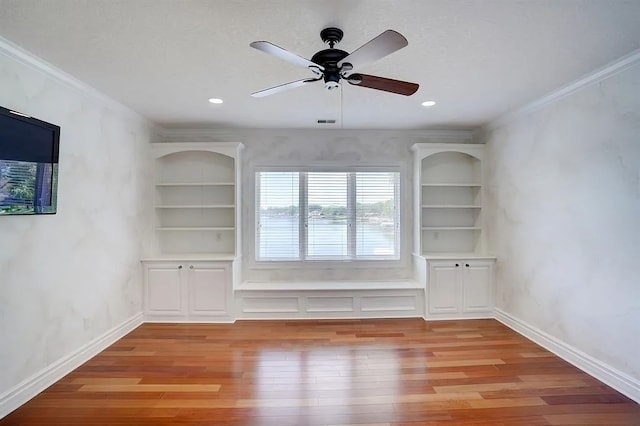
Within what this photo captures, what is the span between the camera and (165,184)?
4121 millimetres

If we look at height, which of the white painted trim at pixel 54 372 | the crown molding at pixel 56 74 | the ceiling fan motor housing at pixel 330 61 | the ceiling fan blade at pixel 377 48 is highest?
the crown molding at pixel 56 74

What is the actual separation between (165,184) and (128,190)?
20.4 inches

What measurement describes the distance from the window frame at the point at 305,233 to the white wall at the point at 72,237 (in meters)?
1.48

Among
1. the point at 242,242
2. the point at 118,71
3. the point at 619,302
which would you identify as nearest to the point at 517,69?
the point at 619,302

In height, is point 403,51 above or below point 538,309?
above

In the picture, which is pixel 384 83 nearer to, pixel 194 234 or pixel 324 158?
pixel 324 158

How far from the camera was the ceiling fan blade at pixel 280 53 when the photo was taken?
1.63 m

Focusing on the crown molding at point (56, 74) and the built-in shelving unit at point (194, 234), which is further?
the built-in shelving unit at point (194, 234)

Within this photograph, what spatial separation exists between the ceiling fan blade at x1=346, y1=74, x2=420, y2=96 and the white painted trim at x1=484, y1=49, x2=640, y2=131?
1719 mm

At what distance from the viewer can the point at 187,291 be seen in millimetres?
3893

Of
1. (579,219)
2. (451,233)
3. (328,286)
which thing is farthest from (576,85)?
(328,286)

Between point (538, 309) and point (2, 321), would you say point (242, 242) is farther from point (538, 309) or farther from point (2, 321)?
point (538, 309)

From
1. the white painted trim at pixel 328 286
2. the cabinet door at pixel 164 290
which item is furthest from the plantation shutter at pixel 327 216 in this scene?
the cabinet door at pixel 164 290

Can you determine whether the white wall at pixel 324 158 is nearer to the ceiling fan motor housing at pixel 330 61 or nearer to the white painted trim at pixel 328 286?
the white painted trim at pixel 328 286
